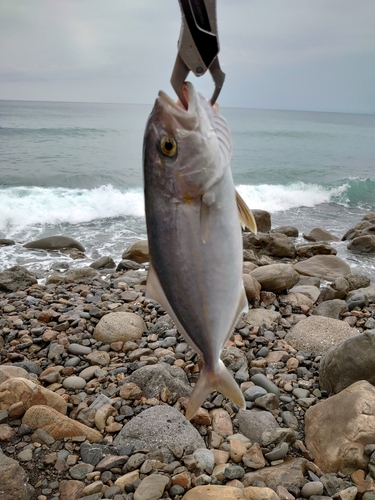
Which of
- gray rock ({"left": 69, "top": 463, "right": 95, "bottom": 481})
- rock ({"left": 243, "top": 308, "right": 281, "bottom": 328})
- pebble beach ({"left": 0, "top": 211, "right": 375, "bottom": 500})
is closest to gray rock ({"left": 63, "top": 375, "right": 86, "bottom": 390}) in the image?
pebble beach ({"left": 0, "top": 211, "right": 375, "bottom": 500})

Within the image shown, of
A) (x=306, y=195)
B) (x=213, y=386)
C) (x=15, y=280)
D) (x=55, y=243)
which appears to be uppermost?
(x=213, y=386)

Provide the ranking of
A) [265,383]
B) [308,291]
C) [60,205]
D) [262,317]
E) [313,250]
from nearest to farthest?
[265,383] < [262,317] < [308,291] < [313,250] < [60,205]

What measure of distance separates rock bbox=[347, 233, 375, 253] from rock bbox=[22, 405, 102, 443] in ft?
36.7

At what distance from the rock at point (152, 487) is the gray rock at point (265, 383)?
1690mm

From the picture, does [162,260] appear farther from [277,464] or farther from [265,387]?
[265,387]

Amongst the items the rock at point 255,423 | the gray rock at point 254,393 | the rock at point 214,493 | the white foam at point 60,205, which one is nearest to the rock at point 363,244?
the white foam at point 60,205

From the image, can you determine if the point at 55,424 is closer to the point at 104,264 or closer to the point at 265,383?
the point at 265,383

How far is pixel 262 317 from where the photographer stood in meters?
6.58

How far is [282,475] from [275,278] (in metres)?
4.62

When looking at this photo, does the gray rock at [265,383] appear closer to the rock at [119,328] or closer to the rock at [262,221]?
the rock at [119,328]

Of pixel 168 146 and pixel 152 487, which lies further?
pixel 152 487

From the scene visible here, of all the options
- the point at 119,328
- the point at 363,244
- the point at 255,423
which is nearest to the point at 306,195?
the point at 363,244

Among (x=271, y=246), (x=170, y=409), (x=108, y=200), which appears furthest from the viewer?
(x=108, y=200)

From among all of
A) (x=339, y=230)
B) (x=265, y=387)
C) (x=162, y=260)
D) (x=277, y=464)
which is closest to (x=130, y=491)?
(x=277, y=464)
